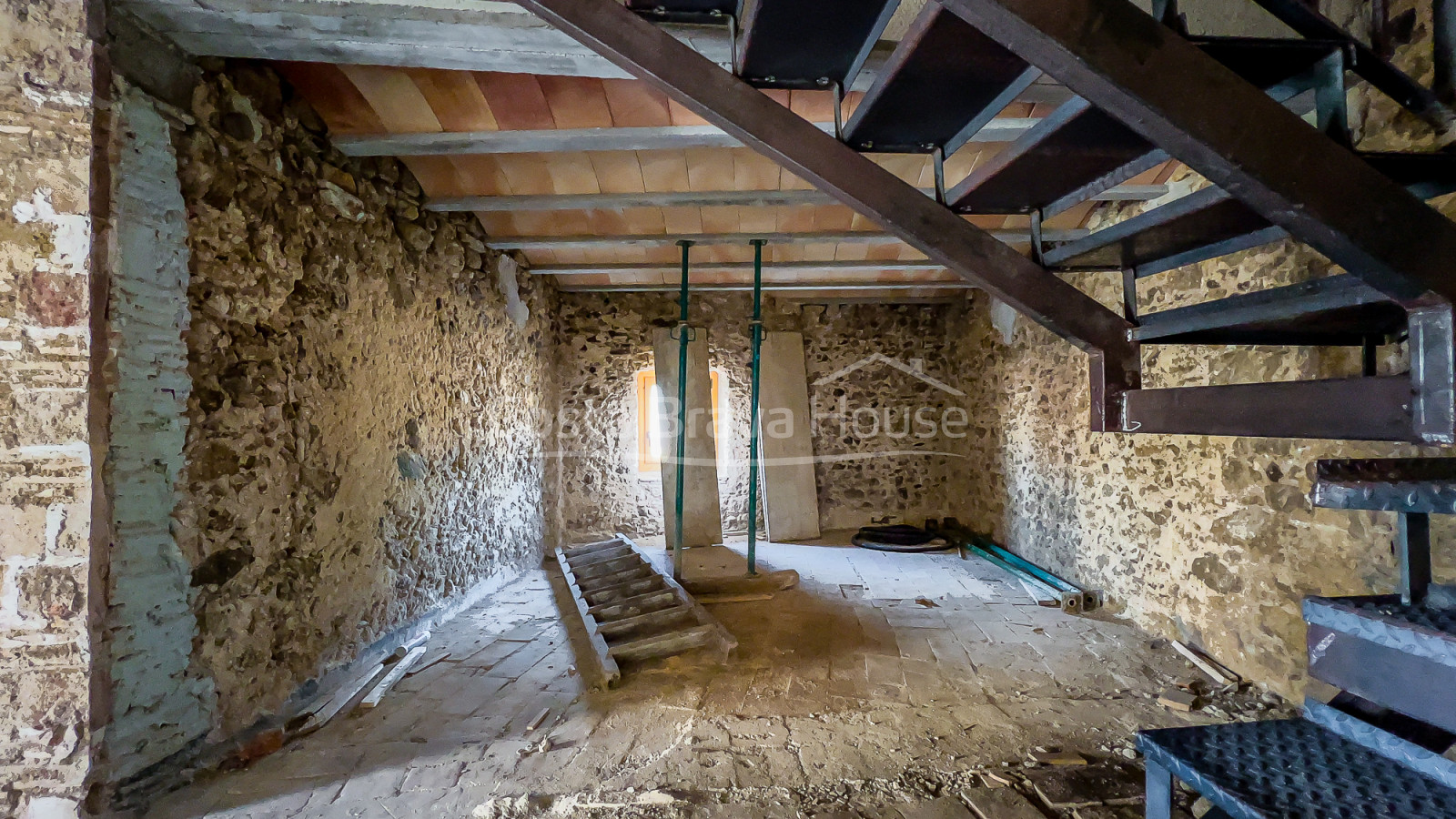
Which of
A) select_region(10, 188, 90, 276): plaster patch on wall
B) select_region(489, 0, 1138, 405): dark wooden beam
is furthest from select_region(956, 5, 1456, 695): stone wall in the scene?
select_region(10, 188, 90, 276): plaster patch on wall

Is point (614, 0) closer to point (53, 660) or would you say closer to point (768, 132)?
point (768, 132)

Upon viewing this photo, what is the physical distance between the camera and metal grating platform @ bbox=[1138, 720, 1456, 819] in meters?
0.92

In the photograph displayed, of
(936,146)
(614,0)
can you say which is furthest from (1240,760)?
(614,0)

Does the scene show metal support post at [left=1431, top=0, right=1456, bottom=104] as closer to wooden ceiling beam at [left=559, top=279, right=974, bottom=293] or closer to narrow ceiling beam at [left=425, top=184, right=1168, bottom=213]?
narrow ceiling beam at [left=425, top=184, right=1168, bottom=213]

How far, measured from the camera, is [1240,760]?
1077 mm

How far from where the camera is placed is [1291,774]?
1028mm

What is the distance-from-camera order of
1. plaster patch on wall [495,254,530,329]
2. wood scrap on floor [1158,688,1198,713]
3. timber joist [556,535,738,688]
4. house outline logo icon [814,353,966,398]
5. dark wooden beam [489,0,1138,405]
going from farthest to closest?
house outline logo icon [814,353,966,398]
plaster patch on wall [495,254,530,329]
timber joist [556,535,738,688]
wood scrap on floor [1158,688,1198,713]
dark wooden beam [489,0,1138,405]

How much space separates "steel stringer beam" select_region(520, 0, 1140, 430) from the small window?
13.7 feet

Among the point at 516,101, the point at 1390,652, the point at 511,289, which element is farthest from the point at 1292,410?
the point at 511,289

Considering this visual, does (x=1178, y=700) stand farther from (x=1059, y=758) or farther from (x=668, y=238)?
(x=668, y=238)

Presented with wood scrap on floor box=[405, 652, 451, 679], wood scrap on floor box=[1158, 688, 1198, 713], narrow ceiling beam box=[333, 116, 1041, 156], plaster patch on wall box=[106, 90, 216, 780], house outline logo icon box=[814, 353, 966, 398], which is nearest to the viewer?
plaster patch on wall box=[106, 90, 216, 780]

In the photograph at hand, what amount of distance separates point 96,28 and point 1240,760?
3165 mm

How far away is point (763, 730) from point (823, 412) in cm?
386

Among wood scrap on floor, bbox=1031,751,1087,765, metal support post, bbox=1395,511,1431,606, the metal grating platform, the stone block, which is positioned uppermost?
metal support post, bbox=1395,511,1431,606
